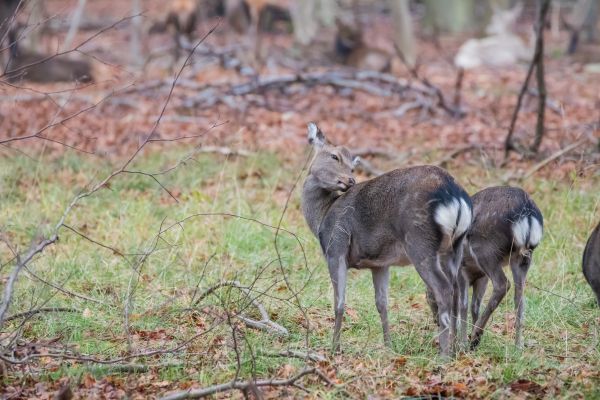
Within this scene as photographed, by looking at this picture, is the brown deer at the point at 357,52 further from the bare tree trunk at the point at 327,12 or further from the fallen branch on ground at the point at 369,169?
the bare tree trunk at the point at 327,12

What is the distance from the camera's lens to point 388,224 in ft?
19.1

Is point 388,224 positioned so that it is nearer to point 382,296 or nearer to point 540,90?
point 382,296

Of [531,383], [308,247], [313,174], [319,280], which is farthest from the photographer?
[308,247]

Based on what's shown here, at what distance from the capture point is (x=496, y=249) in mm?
6109

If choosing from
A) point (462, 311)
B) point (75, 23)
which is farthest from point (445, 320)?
point (75, 23)

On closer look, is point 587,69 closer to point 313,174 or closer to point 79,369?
point 313,174

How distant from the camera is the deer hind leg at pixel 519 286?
6.03 meters

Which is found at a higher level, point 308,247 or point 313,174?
point 313,174

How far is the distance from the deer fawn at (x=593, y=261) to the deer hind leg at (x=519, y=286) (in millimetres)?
465

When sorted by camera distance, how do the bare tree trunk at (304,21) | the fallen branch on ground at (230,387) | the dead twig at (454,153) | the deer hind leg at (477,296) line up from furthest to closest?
the bare tree trunk at (304,21) → the dead twig at (454,153) → the deer hind leg at (477,296) → the fallen branch on ground at (230,387)

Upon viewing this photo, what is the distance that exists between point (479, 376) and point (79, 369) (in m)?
2.34

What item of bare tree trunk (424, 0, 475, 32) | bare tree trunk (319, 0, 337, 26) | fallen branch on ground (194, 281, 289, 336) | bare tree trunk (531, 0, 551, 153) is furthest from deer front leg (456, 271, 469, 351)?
bare tree trunk (424, 0, 475, 32)

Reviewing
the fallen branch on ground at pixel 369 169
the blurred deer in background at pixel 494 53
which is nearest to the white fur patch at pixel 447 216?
the fallen branch on ground at pixel 369 169

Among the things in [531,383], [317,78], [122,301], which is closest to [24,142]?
[317,78]
